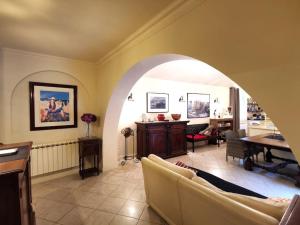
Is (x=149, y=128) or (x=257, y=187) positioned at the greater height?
(x=149, y=128)

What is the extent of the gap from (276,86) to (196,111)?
217 inches

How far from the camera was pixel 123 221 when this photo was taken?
229cm

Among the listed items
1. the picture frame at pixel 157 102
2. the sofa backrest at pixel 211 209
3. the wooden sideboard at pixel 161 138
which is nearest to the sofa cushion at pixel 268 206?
the sofa backrest at pixel 211 209

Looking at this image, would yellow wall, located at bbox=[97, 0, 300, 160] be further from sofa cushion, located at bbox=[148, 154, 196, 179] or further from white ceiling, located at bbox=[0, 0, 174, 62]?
sofa cushion, located at bbox=[148, 154, 196, 179]

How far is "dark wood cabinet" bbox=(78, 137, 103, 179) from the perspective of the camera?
3658 mm

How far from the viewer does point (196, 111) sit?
6.56 m

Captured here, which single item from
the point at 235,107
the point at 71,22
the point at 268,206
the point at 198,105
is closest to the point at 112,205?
the point at 268,206

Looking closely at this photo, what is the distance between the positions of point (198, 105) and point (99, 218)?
5.30 metres

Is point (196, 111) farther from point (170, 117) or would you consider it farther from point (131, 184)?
point (131, 184)

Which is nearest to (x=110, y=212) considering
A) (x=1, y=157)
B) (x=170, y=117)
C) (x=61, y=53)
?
(x=1, y=157)

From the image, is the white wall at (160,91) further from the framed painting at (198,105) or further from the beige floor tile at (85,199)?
the beige floor tile at (85,199)

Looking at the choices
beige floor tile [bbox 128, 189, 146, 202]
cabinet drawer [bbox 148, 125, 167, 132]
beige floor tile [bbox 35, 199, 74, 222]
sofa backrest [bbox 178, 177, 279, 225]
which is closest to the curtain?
cabinet drawer [bbox 148, 125, 167, 132]

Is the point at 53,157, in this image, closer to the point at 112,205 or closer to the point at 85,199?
the point at 85,199

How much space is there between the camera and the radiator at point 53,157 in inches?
132
